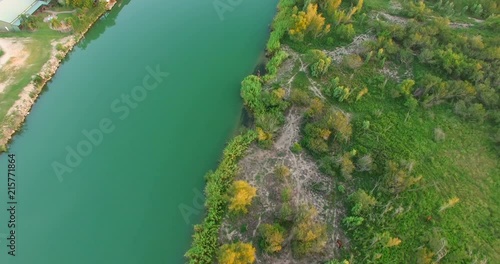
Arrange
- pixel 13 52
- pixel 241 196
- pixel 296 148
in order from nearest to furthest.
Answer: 1. pixel 241 196
2. pixel 296 148
3. pixel 13 52

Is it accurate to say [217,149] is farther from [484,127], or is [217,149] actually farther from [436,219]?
[484,127]

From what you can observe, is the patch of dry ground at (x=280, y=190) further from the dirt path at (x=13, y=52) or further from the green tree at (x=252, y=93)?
the dirt path at (x=13, y=52)

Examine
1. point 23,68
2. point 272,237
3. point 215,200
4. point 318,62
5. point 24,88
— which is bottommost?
point 215,200

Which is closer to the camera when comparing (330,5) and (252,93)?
(252,93)

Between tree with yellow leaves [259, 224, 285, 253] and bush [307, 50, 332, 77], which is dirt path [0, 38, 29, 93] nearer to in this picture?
tree with yellow leaves [259, 224, 285, 253]

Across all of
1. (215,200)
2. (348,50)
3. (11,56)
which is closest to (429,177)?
(348,50)

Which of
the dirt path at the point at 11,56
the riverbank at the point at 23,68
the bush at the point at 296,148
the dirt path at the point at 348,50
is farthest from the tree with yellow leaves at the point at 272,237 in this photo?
the dirt path at the point at 11,56

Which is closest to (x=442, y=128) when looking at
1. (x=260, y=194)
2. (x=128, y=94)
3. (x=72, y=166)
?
(x=260, y=194)

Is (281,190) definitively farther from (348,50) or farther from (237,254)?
(348,50)
